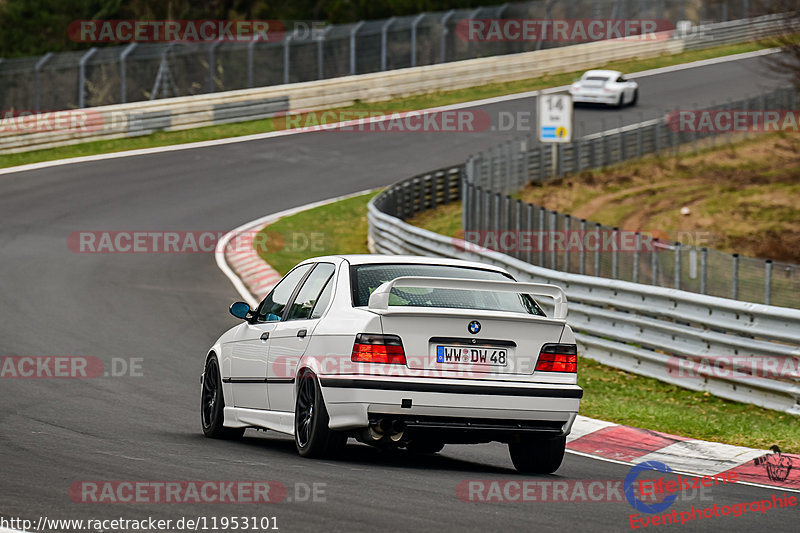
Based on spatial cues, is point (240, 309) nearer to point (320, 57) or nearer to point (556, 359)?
point (556, 359)

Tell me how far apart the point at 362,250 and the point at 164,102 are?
14227 millimetres

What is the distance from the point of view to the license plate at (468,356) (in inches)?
326

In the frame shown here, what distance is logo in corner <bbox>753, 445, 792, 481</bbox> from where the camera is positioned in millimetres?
9109

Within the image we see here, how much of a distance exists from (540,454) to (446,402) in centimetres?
108

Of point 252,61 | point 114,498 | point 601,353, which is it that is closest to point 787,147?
point 252,61

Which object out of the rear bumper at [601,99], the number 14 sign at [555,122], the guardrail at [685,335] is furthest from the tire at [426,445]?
the rear bumper at [601,99]

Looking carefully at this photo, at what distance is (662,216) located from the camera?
29.8 metres

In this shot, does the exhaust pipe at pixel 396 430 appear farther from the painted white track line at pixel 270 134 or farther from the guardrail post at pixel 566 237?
the painted white track line at pixel 270 134

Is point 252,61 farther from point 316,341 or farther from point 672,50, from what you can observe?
point 316,341

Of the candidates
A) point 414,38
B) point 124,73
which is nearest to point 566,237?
point 124,73

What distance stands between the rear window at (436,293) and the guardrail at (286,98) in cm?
2652

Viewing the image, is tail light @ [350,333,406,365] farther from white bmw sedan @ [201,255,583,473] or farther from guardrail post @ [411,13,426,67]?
guardrail post @ [411,13,426,67]

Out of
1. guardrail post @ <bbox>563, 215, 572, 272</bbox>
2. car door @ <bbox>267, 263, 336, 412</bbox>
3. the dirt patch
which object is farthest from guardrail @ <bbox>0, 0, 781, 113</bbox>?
car door @ <bbox>267, 263, 336, 412</bbox>

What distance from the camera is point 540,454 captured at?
352 inches
